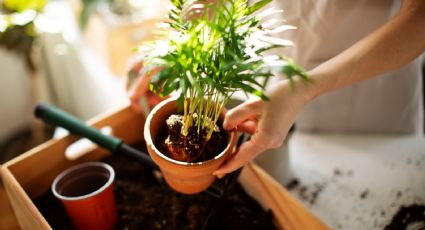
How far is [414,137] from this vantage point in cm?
111

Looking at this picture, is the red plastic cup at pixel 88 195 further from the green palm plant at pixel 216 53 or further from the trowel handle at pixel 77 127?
the green palm plant at pixel 216 53

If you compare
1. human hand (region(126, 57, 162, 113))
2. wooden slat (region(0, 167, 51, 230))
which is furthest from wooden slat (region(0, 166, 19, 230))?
human hand (region(126, 57, 162, 113))

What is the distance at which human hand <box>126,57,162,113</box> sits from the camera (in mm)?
892

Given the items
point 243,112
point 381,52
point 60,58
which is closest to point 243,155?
point 243,112

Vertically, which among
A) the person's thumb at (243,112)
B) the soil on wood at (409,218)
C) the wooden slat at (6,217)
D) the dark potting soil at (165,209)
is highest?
the person's thumb at (243,112)

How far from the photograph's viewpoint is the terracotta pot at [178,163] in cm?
63

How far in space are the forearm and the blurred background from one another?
939mm

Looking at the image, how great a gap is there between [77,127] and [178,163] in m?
0.39

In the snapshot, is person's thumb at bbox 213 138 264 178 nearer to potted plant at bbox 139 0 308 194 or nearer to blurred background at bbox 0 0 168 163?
potted plant at bbox 139 0 308 194

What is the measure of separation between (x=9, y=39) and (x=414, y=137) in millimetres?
1410

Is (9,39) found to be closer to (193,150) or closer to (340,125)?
(193,150)

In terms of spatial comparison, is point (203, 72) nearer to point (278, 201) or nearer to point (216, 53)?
point (216, 53)

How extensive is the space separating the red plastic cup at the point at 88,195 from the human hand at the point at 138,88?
0.63ft

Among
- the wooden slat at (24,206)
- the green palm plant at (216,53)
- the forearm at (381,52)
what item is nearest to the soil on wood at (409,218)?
the forearm at (381,52)
